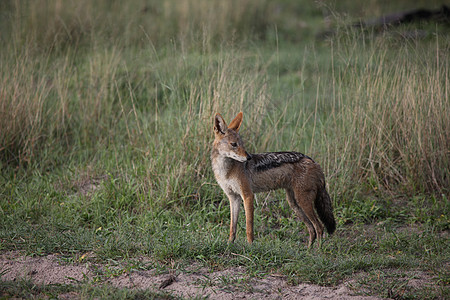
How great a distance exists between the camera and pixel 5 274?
443 cm

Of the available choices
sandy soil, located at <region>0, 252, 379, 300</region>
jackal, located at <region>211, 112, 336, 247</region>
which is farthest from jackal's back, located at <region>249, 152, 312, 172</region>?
sandy soil, located at <region>0, 252, 379, 300</region>

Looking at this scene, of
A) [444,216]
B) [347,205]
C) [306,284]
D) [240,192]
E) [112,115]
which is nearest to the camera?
[306,284]

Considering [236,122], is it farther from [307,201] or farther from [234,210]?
[307,201]

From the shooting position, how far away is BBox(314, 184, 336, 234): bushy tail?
5.48 m

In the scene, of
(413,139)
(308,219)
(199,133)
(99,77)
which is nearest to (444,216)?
(413,139)

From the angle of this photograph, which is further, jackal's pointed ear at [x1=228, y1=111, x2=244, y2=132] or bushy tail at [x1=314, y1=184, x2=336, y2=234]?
bushy tail at [x1=314, y1=184, x2=336, y2=234]

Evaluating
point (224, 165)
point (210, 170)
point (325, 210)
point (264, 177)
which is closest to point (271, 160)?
point (264, 177)

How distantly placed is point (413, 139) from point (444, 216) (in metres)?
1.24

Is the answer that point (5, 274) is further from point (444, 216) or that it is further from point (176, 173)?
point (444, 216)

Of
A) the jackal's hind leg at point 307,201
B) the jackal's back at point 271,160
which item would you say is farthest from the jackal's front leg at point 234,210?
the jackal's hind leg at point 307,201

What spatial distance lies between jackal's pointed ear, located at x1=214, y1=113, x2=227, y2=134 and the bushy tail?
1.30 metres

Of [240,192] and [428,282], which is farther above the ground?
[240,192]

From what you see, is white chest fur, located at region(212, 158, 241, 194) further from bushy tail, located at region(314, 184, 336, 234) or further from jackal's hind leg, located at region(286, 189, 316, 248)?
bushy tail, located at region(314, 184, 336, 234)

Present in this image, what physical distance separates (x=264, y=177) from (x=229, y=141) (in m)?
0.60
